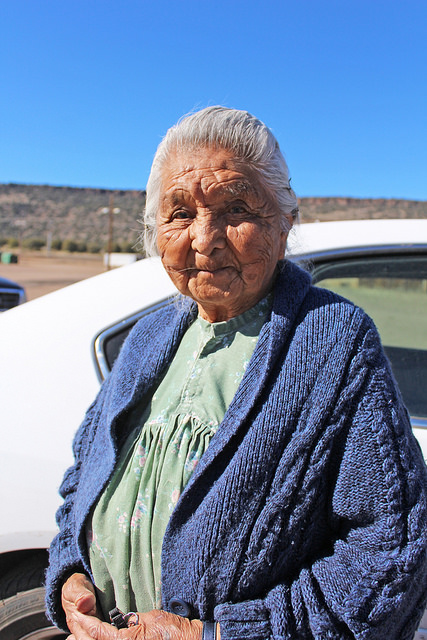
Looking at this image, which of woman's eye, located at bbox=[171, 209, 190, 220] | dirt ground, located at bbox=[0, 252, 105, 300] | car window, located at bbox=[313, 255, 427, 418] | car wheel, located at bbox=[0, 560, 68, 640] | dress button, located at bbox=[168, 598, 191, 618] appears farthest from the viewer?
dirt ground, located at bbox=[0, 252, 105, 300]

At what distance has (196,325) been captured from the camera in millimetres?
1452

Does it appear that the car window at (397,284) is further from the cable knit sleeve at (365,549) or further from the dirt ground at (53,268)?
the dirt ground at (53,268)

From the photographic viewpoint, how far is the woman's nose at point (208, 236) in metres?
1.20

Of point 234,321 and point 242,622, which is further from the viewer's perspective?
point 234,321

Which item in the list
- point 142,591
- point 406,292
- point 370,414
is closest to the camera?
point 370,414

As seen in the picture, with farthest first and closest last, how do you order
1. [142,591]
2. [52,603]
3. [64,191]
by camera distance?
[64,191], [52,603], [142,591]

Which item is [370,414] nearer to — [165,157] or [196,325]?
[196,325]

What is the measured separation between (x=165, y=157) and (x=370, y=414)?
2.47 ft

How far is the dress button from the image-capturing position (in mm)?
1127

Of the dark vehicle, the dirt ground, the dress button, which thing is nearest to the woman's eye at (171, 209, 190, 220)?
the dress button

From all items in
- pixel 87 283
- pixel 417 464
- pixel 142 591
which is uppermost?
pixel 87 283

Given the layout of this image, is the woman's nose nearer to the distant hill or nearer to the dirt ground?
the dirt ground

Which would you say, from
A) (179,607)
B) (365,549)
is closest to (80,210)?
(179,607)

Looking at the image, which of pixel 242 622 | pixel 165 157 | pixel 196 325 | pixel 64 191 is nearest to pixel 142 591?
pixel 242 622
